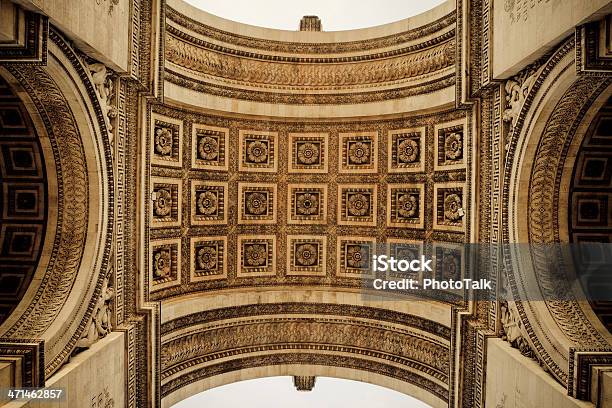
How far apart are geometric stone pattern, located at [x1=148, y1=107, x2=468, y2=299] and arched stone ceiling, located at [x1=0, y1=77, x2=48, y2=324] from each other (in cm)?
286

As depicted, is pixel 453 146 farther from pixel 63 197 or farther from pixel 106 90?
pixel 63 197

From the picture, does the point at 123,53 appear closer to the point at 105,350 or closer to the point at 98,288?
the point at 98,288

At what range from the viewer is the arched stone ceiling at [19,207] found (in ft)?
29.2

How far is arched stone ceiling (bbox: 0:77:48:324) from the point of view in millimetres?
8898

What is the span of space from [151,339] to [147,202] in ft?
9.99

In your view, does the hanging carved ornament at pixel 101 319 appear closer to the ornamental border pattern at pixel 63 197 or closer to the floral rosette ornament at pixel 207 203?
the ornamental border pattern at pixel 63 197

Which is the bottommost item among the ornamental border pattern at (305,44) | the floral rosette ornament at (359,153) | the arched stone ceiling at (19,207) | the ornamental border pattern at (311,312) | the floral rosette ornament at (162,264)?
the ornamental border pattern at (311,312)

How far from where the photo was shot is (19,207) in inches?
372

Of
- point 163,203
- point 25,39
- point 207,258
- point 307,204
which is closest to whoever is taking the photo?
point 25,39

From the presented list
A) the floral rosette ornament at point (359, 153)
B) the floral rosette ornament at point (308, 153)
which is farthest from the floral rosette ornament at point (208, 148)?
the floral rosette ornament at point (359, 153)

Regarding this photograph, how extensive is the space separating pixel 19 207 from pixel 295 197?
22.0ft

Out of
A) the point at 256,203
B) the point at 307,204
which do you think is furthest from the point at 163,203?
the point at 307,204

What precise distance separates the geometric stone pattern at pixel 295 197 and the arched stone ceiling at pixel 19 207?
113 inches

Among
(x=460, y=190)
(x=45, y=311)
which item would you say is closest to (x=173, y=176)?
(x=45, y=311)
